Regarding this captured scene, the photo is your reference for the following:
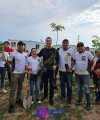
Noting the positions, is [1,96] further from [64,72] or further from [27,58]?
[64,72]

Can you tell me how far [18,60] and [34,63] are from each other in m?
0.61

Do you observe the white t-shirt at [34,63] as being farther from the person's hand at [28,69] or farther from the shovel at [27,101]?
the shovel at [27,101]

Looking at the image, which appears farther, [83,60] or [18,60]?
[83,60]

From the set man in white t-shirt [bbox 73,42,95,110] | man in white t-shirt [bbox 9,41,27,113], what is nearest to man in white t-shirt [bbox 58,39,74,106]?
man in white t-shirt [bbox 73,42,95,110]

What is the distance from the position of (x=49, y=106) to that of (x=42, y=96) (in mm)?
1018

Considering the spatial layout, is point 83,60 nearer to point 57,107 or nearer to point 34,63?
point 34,63

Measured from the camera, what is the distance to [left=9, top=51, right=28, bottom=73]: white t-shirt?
7.95 metres

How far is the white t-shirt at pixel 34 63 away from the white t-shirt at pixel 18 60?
23 cm

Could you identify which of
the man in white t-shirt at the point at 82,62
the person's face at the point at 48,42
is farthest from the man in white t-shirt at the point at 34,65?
the man in white t-shirt at the point at 82,62

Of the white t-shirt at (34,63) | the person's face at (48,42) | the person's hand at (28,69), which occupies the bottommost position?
the person's hand at (28,69)

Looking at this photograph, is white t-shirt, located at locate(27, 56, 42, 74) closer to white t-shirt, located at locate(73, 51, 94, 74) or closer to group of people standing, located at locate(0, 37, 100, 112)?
group of people standing, located at locate(0, 37, 100, 112)

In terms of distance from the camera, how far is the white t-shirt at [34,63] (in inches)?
323

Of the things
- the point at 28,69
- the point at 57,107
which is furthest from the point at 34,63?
the point at 57,107

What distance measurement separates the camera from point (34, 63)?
8.26 m
